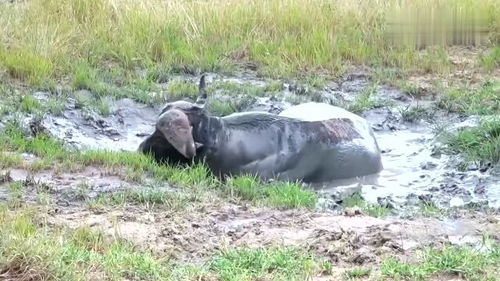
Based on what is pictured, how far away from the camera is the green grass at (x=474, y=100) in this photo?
394 inches

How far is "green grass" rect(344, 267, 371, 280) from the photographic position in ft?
17.9

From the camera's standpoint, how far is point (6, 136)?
8.60 m

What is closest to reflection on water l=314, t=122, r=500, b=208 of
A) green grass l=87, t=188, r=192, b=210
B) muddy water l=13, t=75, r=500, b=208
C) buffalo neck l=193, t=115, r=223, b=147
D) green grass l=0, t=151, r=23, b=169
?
muddy water l=13, t=75, r=500, b=208

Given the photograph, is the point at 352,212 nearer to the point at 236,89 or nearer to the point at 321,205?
the point at 321,205

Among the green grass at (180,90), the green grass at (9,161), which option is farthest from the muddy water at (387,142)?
the green grass at (9,161)

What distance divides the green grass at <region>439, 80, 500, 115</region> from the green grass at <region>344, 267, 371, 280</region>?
4816 mm

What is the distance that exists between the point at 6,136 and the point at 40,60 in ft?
7.00

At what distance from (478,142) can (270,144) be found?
197 cm

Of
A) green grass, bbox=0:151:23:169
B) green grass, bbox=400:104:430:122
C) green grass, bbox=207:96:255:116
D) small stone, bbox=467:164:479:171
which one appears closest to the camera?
green grass, bbox=0:151:23:169

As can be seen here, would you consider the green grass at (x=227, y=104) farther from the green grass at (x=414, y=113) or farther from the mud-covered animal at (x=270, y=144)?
the green grass at (x=414, y=113)

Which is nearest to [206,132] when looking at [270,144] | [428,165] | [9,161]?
[270,144]

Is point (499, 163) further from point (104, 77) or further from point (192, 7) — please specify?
point (192, 7)

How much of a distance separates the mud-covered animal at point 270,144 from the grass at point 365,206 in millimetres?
868

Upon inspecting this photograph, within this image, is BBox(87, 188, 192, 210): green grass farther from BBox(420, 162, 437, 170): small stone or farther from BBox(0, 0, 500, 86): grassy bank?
BBox(0, 0, 500, 86): grassy bank
